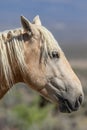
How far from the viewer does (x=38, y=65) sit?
4.86 meters

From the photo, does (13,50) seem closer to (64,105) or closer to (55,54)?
(55,54)

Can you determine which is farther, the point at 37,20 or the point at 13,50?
the point at 37,20

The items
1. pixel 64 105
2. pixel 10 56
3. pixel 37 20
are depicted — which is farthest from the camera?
pixel 37 20

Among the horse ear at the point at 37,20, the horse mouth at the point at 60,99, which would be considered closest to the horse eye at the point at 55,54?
the horse mouth at the point at 60,99

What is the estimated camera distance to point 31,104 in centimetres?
2198

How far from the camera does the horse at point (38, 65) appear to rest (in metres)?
4.82

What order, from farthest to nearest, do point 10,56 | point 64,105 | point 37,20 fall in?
point 37,20, point 64,105, point 10,56

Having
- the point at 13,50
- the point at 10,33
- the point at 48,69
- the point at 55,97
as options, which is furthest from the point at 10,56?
the point at 55,97

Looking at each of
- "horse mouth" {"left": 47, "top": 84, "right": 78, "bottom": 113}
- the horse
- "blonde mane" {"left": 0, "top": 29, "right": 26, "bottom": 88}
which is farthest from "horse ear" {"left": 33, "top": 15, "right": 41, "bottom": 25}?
"horse mouth" {"left": 47, "top": 84, "right": 78, "bottom": 113}

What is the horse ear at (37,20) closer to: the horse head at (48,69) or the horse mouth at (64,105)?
the horse head at (48,69)

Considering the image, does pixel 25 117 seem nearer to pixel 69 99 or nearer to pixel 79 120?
pixel 79 120

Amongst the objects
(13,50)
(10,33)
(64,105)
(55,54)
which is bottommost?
(64,105)

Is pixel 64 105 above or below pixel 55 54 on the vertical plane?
below

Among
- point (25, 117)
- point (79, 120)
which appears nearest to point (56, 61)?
point (25, 117)
